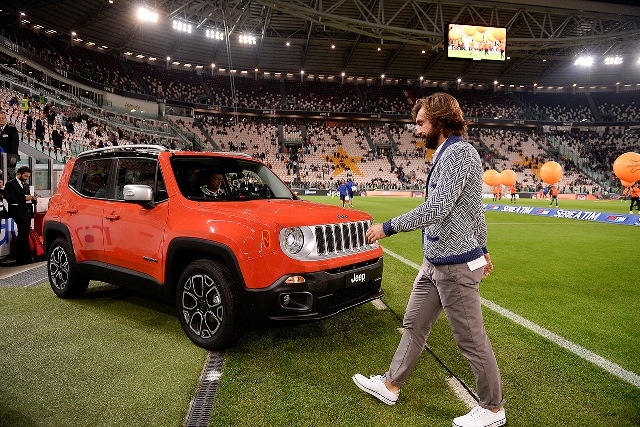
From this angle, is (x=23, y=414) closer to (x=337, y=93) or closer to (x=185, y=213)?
(x=185, y=213)

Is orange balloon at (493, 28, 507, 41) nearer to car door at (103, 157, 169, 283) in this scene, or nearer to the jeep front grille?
the jeep front grille

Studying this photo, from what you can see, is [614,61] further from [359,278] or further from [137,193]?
[137,193]

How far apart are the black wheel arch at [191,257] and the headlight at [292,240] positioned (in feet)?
1.46

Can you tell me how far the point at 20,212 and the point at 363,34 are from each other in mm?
32581

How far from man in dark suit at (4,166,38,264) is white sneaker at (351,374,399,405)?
7774mm

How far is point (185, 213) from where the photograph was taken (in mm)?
4027

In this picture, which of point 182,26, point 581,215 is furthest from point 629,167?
point 182,26

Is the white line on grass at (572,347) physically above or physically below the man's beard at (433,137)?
below

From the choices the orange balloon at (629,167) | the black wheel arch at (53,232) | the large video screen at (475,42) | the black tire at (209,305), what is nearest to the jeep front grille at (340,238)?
the black tire at (209,305)

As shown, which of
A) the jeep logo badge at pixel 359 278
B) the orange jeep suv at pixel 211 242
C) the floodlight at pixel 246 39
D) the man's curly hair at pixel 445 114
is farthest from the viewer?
the floodlight at pixel 246 39

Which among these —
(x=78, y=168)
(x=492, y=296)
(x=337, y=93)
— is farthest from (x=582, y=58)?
(x=78, y=168)

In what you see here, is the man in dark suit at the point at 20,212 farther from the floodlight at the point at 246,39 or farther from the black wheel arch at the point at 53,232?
the floodlight at the point at 246,39

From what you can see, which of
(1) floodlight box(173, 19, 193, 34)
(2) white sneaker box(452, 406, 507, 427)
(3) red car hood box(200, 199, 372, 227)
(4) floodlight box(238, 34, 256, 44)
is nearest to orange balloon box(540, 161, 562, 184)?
(3) red car hood box(200, 199, 372, 227)

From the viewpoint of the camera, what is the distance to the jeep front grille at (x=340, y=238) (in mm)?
3779
